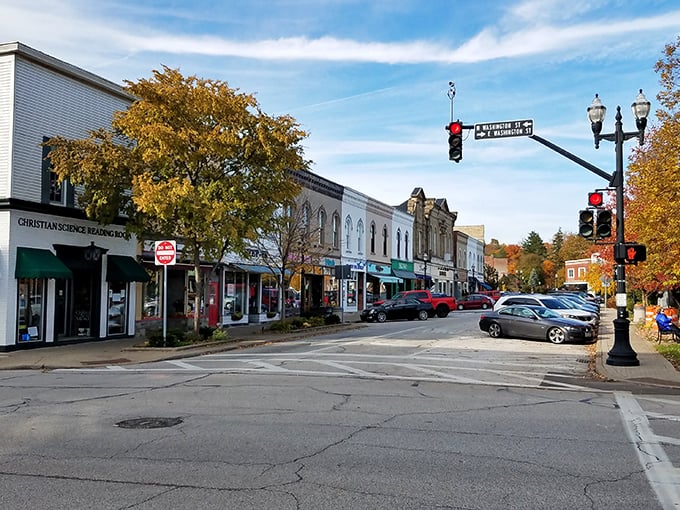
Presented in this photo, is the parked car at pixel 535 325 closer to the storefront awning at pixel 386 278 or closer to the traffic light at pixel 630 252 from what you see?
the traffic light at pixel 630 252

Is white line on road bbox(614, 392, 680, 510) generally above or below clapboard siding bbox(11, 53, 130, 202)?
below

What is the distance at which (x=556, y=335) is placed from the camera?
73.6 feet

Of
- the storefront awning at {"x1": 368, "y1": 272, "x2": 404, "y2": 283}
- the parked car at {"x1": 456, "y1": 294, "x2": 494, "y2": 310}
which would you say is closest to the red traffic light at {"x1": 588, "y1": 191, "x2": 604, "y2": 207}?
the storefront awning at {"x1": 368, "y1": 272, "x2": 404, "y2": 283}

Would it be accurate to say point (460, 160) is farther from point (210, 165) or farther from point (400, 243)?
point (400, 243)

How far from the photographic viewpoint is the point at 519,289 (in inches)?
4230

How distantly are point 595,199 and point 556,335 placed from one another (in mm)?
7528

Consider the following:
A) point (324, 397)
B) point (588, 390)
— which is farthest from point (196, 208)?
point (588, 390)

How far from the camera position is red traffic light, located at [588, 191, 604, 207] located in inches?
634

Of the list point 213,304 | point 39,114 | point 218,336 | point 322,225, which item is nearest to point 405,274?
point 322,225

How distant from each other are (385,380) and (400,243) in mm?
42477

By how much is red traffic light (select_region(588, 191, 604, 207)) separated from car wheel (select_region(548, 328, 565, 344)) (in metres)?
7.15

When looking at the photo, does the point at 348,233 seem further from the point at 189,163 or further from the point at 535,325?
the point at 189,163

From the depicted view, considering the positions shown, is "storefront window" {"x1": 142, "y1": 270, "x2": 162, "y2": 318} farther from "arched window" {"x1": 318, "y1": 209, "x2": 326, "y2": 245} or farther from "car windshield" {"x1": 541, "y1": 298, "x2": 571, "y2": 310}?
"car windshield" {"x1": 541, "y1": 298, "x2": 571, "y2": 310}

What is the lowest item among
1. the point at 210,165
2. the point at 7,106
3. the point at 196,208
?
the point at 196,208
